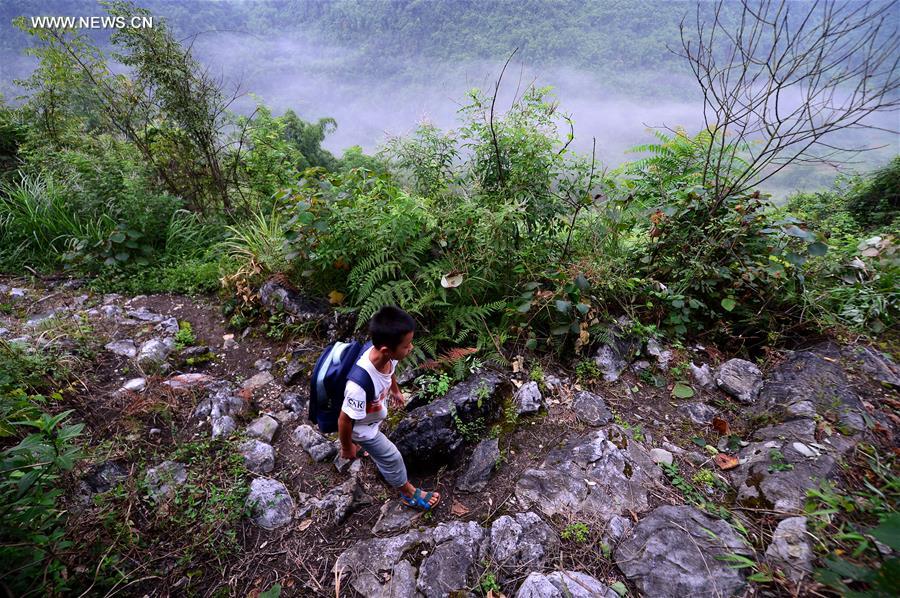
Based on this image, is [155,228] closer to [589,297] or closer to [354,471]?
[354,471]

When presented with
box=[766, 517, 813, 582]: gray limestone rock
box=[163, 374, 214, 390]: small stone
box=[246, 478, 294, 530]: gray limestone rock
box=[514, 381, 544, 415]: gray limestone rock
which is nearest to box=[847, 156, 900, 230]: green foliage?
box=[766, 517, 813, 582]: gray limestone rock

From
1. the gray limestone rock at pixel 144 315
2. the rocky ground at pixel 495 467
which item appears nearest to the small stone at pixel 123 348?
the rocky ground at pixel 495 467

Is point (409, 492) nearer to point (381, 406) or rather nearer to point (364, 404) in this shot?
point (381, 406)

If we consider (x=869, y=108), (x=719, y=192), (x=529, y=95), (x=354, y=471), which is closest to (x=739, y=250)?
(x=719, y=192)

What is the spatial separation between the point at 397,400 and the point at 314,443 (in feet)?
2.70

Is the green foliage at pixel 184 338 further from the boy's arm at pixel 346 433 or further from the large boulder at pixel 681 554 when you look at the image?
the large boulder at pixel 681 554

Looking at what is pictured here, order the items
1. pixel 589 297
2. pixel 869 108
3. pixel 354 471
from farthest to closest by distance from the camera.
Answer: pixel 589 297 < pixel 869 108 < pixel 354 471

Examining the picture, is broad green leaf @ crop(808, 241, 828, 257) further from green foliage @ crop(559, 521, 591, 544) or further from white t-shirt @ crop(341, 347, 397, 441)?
white t-shirt @ crop(341, 347, 397, 441)

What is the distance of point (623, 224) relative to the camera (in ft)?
12.1

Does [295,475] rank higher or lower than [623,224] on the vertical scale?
lower

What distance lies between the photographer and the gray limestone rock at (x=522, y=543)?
203cm

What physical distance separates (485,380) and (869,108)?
3.63 m

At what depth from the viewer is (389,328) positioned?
2.07 m

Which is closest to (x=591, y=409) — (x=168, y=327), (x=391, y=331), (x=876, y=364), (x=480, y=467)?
(x=480, y=467)
